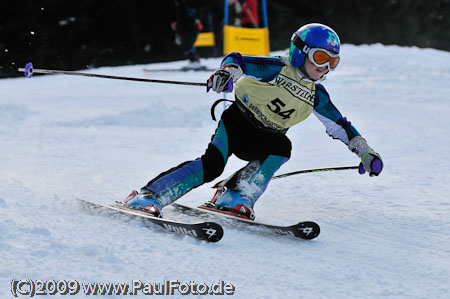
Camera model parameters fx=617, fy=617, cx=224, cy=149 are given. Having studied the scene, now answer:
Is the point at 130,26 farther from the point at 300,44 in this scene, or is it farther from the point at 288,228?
the point at 288,228

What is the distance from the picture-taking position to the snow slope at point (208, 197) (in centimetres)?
241

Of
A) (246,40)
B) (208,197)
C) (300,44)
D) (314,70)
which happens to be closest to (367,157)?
(314,70)

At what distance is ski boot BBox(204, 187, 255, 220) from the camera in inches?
132

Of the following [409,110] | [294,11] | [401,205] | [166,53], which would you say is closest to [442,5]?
[294,11]

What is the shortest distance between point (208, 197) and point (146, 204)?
1.10m

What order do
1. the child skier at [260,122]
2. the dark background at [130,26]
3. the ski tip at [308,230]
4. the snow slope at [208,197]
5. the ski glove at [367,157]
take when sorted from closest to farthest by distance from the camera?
the snow slope at [208,197] < the ski tip at [308,230] < the child skier at [260,122] < the ski glove at [367,157] < the dark background at [130,26]

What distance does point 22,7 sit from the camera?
12.7 m

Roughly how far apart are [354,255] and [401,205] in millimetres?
1239

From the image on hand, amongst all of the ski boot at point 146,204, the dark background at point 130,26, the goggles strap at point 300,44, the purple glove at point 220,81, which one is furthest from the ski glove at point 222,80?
the dark background at point 130,26

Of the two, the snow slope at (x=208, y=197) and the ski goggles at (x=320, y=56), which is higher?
the ski goggles at (x=320, y=56)

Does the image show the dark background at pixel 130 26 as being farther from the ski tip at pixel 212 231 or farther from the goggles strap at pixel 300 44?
the ski tip at pixel 212 231

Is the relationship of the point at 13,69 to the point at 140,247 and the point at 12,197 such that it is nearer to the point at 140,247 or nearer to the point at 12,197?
the point at 12,197

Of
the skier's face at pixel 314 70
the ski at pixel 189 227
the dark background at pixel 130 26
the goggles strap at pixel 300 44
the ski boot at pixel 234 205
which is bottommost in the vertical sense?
the dark background at pixel 130 26

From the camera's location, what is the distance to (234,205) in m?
3.40
